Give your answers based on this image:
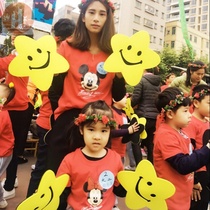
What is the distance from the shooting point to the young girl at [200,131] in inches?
82.2

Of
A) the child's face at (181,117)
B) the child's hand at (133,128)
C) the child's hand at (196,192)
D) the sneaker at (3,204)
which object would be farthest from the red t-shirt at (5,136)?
the child's hand at (196,192)

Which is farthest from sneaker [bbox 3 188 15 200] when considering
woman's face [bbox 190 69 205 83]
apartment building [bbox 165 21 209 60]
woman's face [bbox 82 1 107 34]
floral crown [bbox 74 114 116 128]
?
apartment building [bbox 165 21 209 60]

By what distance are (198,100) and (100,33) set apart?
3.19 feet

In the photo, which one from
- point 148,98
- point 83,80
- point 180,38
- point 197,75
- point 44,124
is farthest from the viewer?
point 180,38

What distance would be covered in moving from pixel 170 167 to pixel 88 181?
1.84ft

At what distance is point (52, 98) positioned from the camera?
188cm

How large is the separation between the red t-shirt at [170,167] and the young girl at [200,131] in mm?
302

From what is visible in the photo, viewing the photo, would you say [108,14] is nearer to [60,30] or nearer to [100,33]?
[100,33]

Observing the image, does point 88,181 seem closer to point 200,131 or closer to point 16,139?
point 200,131

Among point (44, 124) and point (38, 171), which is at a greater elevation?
point (44, 124)

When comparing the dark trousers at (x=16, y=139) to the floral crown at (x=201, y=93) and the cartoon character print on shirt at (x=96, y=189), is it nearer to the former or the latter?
the cartoon character print on shirt at (x=96, y=189)

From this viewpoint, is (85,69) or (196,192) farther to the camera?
(196,192)

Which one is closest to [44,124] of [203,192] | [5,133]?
[5,133]

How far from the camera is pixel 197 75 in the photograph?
9.94 ft
